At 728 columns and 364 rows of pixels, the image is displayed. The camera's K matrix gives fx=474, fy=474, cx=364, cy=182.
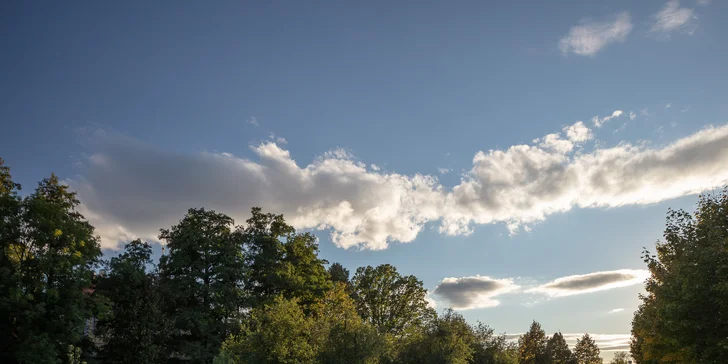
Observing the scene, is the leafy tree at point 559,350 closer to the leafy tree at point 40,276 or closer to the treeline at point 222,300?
the treeline at point 222,300

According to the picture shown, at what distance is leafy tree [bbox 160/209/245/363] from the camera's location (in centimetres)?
4875

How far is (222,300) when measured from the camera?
51062mm

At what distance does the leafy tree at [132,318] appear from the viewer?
149ft

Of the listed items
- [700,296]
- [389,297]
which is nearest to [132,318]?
→ [389,297]

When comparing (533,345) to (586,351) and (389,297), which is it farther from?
(389,297)

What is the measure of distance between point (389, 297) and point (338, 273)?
26.7m

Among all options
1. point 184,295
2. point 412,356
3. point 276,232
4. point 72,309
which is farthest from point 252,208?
point 412,356

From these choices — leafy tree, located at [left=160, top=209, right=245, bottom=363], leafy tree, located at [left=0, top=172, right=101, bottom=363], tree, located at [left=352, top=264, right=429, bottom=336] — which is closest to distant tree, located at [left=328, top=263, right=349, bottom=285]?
tree, located at [left=352, top=264, right=429, bottom=336]

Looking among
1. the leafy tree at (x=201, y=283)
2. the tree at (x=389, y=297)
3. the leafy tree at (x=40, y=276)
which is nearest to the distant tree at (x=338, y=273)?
the tree at (x=389, y=297)

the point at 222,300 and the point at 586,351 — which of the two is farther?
the point at 586,351

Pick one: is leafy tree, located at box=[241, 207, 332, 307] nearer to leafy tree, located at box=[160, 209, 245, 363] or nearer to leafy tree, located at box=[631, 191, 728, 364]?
leafy tree, located at box=[160, 209, 245, 363]

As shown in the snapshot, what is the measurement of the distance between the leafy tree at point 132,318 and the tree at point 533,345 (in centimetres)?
7593

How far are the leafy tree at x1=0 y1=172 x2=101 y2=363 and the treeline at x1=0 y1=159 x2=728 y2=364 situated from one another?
0.33 feet

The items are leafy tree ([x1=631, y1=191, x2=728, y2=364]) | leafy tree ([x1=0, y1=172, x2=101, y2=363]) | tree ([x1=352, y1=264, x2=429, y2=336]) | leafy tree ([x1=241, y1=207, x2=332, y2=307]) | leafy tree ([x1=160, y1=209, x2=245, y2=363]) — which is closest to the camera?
leafy tree ([x1=631, y1=191, x2=728, y2=364])
